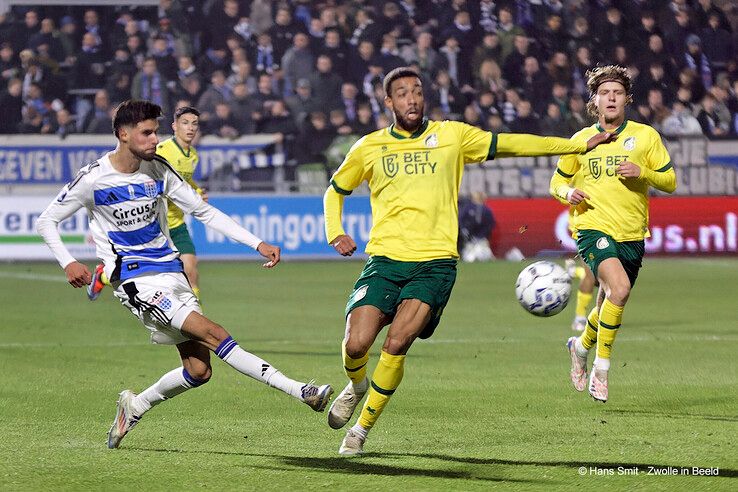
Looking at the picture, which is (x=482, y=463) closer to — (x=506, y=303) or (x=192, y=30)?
(x=506, y=303)

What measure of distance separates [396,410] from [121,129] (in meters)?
2.75

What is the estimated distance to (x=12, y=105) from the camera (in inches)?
967

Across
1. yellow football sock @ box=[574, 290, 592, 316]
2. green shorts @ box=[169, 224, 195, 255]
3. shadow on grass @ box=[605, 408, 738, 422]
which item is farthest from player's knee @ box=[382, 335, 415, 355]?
yellow football sock @ box=[574, 290, 592, 316]

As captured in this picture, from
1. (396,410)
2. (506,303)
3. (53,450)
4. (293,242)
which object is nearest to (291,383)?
(53,450)

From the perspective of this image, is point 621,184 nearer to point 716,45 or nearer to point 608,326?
point 608,326

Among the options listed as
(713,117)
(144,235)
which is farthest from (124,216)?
(713,117)

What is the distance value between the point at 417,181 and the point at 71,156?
17431mm

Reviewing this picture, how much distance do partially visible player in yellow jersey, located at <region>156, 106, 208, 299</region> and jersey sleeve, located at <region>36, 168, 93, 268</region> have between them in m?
5.15

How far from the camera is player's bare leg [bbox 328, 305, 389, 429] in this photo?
7.02m

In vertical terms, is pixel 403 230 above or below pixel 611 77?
below

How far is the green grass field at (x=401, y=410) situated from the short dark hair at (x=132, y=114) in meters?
1.74

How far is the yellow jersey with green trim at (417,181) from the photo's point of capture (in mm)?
7148

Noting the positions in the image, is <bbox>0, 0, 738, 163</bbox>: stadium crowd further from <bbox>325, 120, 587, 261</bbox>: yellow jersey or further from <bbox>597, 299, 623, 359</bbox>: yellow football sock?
<bbox>325, 120, 587, 261</bbox>: yellow jersey

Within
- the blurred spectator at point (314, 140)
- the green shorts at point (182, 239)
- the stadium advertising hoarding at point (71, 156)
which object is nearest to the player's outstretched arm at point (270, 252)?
the green shorts at point (182, 239)
